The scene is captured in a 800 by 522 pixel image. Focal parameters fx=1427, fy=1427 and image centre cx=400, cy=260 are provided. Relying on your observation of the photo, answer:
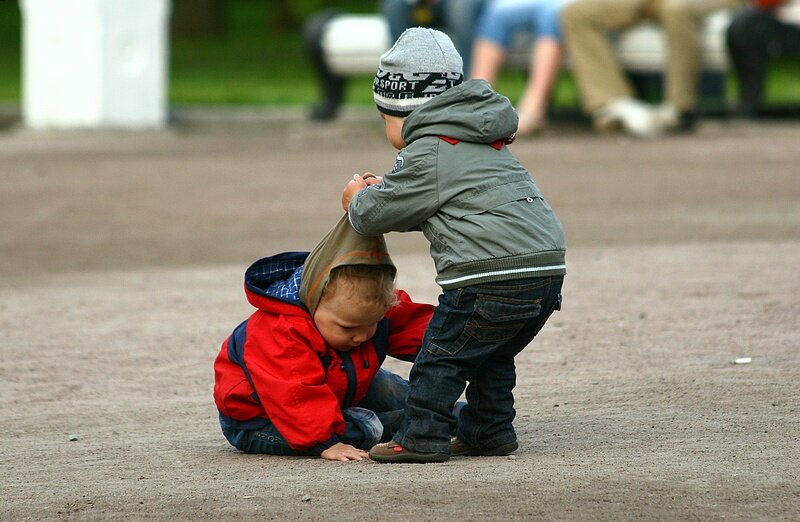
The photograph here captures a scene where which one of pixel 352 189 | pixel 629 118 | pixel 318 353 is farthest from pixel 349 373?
pixel 629 118

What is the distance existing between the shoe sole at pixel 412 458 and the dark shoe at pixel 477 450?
0.14 m

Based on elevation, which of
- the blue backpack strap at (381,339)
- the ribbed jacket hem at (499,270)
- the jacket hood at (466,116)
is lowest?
the blue backpack strap at (381,339)

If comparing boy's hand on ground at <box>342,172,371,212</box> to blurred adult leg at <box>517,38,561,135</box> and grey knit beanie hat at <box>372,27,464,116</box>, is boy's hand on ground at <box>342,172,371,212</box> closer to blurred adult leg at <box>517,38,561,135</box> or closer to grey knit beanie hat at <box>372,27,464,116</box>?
grey knit beanie hat at <box>372,27,464,116</box>

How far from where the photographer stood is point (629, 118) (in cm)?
1170

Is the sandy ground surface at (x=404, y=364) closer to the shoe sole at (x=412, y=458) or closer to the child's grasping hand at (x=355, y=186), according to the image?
the shoe sole at (x=412, y=458)

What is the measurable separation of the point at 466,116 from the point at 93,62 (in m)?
10.00

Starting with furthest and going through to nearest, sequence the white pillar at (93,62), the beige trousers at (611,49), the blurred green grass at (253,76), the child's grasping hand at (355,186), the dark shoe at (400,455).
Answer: the blurred green grass at (253,76) < the white pillar at (93,62) < the beige trousers at (611,49) < the child's grasping hand at (355,186) < the dark shoe at (400,455)

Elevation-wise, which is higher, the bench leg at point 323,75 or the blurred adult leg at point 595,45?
the blurred adult leg at point 595,45

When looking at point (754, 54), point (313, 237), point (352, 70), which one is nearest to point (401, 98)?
point (313, 237)

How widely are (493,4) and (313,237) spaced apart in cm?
465

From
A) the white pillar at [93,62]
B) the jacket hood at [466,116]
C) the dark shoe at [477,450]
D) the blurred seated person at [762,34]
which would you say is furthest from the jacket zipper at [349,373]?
the white pillar at [93,62]

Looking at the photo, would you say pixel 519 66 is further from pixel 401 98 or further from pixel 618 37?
pixel 401 98

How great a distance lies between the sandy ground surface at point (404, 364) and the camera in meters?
3.47

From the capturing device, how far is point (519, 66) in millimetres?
12711
